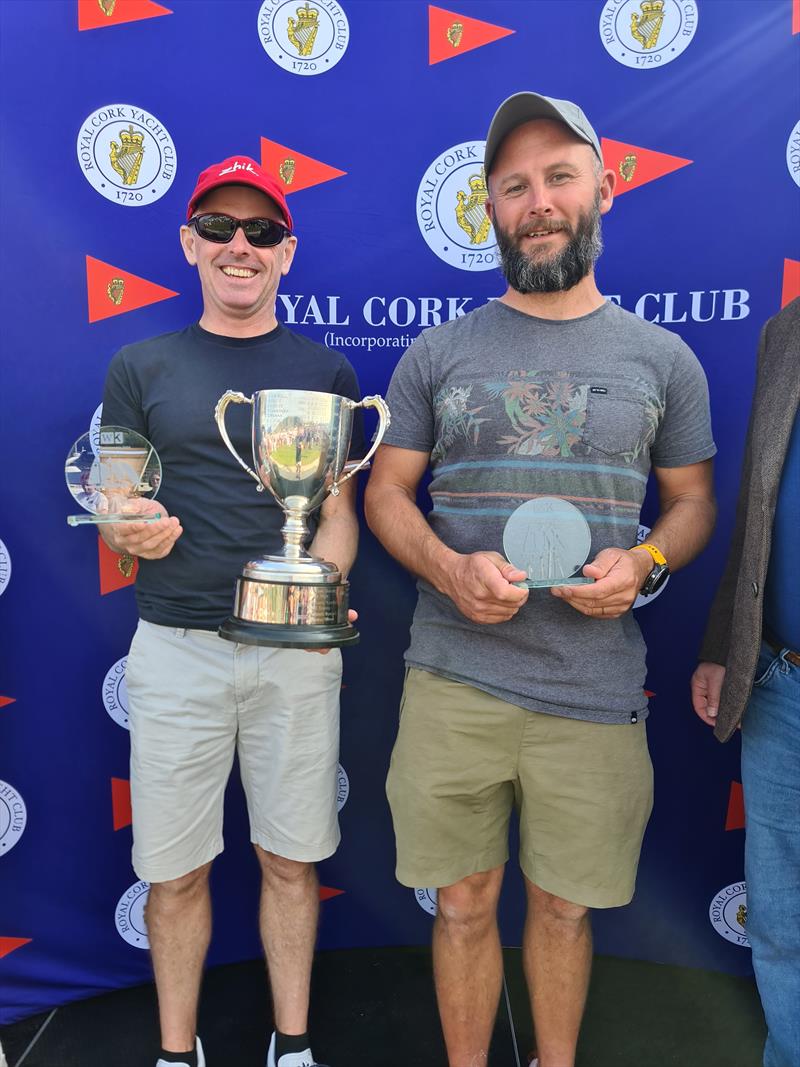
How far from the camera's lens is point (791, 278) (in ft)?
6.96

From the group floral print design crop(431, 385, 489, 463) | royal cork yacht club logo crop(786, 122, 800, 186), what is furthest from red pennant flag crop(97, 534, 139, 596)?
royal cork yacht club logo crop(786, 122, 800, 186)

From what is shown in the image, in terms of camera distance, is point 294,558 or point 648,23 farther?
point 648,23

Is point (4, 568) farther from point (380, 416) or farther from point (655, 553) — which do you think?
point (655, 553)

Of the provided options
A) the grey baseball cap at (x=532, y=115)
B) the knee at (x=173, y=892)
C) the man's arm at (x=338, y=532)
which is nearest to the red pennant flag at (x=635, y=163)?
the grey baseball cap at (x=532, y=115)

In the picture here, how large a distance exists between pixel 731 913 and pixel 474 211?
7.09 feet

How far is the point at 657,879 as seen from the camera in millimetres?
2332

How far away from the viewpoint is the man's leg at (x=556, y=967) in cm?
169

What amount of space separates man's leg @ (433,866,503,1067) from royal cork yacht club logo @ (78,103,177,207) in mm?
1933

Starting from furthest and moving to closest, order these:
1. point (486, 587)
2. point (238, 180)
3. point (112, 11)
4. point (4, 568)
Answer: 1. point (4, 568)
2. point (112, 11)
3. point (238, 180)
4. point (486, 587)

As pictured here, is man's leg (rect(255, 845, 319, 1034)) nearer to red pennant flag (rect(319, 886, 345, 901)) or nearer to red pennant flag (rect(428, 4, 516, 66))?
red pennant flag (rect(319, 886, 345, 901))

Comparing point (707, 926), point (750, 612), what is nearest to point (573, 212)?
point (750, 612)

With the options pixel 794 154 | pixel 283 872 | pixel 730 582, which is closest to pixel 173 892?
pixel 283 872

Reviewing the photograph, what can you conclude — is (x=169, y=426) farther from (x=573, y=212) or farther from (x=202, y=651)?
(x=573, y=212)

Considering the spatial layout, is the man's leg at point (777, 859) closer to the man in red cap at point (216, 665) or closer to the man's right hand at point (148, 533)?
the man in red cap at point (216, 665)
